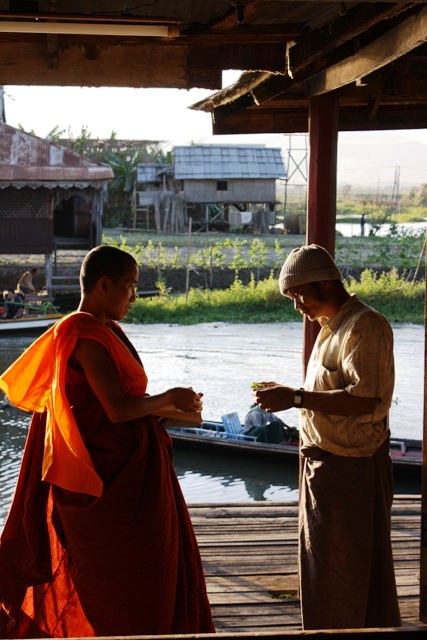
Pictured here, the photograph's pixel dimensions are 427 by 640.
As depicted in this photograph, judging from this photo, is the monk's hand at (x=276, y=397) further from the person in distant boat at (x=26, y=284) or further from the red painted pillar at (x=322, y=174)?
the person in distant boat at (x=26, y=284)

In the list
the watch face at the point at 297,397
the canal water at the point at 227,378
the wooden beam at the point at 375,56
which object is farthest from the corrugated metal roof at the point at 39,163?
the watch face at the point at 297,397

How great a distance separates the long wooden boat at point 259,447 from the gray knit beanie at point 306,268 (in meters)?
6.62

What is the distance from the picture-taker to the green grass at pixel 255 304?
19.5 metres

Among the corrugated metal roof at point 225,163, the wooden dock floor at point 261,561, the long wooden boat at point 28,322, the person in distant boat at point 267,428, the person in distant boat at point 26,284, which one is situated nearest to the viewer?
the wooden dock floor at point 261,561

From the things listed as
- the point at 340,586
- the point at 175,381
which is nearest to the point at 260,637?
the point at 340,586

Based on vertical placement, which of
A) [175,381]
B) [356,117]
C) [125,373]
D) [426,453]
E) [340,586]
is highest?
[356,117]

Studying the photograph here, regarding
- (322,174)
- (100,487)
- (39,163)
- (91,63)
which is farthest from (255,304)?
(100,487)

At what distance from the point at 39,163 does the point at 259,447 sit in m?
10.1

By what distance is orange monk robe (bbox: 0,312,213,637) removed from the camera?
2.95m

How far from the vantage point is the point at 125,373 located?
9.77 feet

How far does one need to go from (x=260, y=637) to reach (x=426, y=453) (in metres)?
1.12

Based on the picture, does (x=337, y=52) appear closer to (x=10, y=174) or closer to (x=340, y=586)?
(x=340, y=586)

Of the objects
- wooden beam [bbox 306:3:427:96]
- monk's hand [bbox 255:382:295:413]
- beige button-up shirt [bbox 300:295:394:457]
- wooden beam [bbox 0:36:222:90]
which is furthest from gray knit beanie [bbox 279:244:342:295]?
wooden beam [bbox 0:36:222:90]

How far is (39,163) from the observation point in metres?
18.4
